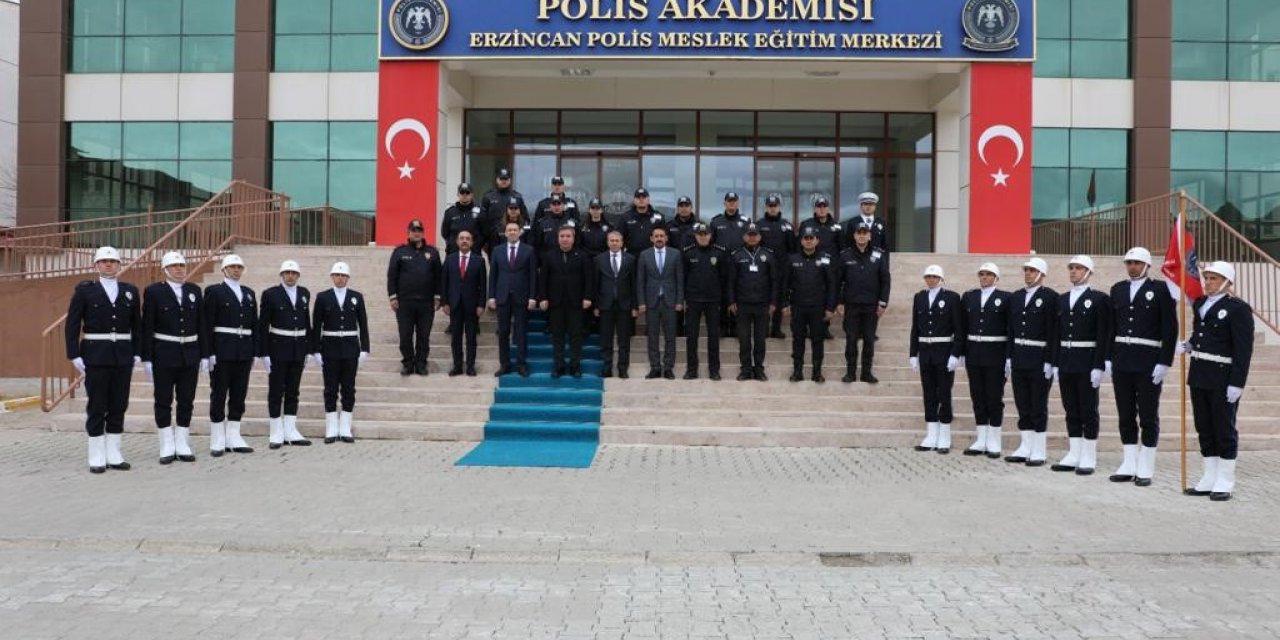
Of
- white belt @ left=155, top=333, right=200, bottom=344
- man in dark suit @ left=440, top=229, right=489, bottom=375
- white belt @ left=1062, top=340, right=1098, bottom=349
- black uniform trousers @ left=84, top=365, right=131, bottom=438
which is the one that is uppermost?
man in dark suit @ left=440, top=229, right=489, bottom=375

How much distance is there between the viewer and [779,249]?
13672 mm

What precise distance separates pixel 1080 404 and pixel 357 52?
67.0ft

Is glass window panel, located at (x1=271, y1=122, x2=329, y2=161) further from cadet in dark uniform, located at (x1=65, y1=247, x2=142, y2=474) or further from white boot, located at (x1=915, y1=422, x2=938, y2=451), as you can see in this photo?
white boot, located at (x1=915, y1=422, x2=938, y2=451)

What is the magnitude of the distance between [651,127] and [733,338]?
9.55 m

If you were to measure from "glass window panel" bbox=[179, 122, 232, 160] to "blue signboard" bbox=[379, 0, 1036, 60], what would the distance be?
937cm

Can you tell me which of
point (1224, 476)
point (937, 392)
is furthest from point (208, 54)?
point (1224, 476)

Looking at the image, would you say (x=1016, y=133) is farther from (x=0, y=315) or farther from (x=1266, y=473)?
(x=0, y=315)

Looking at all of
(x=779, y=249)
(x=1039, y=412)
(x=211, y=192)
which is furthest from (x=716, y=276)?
(x=211, y=192)

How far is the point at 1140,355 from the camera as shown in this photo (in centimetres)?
919

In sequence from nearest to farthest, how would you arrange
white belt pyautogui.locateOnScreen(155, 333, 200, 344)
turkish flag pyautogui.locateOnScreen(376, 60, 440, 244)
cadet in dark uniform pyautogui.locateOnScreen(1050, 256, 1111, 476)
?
cadet in dark uniform pyautogui.locateOnScreen(1050, 256, 1111, 476)
white belt pyautogui.locateOnScreen(155, 333, 200, 344)
turkish flag pyautogui.locateOnScreen(376, 60, 440, 244)

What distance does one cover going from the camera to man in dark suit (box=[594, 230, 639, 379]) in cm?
1258

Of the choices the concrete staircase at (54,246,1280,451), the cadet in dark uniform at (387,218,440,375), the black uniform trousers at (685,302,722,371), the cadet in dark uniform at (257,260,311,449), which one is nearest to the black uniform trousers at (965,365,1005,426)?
the concrete staircase at (54,246,1280,451)

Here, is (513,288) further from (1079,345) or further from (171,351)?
(1079,345)

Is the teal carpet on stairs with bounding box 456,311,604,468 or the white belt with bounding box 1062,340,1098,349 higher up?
the white belt with bounding box 1062,340,1098,349
